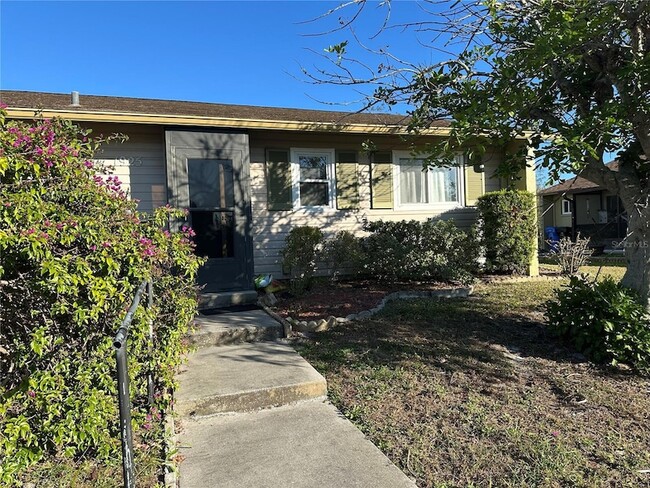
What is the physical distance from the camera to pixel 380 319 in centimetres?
615

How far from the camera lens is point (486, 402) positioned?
3598 millimetres

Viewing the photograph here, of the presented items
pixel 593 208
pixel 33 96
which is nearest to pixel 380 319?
pixel 33 96

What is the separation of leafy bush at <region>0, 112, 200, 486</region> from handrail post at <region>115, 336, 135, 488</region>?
674 mm

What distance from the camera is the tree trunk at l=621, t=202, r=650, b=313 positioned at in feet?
15.2

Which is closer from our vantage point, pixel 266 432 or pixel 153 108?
pixel 266 432

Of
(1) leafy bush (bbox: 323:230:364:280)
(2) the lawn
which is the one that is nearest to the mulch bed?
(1) leafy bush (bbox: 323:230:364:280)

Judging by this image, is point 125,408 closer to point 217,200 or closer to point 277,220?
point 217,200

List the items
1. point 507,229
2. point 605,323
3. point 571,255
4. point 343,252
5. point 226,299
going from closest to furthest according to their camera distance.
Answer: point 605,323, point 226,299, point 343,252, point 507,229, point 571,255

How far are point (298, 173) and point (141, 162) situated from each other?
9.61 ft

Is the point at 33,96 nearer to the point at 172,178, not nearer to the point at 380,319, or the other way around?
the point at 172,178

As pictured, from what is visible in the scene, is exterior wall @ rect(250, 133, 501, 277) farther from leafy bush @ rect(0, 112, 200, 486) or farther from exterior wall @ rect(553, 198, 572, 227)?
exterior wall @ rect(553, 198, 572, 227)

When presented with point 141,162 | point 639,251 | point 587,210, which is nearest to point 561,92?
point 639,251

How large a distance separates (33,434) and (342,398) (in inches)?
87.7

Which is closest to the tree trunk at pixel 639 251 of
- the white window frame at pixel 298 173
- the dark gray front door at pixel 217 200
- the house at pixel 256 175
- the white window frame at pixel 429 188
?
the house at pixel 256 175
